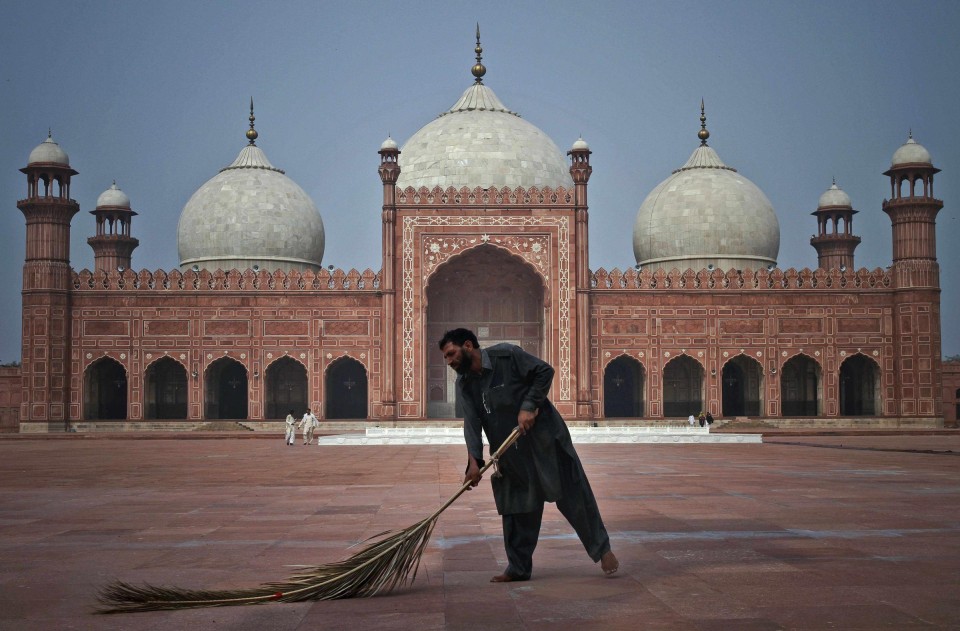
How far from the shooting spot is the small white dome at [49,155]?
2612 centimetres

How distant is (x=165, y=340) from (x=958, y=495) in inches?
841

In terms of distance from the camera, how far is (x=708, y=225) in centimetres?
3031

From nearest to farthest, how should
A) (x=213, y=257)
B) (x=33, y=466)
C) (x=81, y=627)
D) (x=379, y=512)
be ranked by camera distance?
(x=81, y=627) < (x=379, y=512) < (x=33, y=466) < (x=213, y=257)

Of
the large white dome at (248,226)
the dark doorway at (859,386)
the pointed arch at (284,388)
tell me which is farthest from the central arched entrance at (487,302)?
the dark doorway at (859,386)

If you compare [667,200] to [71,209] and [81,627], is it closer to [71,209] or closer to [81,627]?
[71,209]

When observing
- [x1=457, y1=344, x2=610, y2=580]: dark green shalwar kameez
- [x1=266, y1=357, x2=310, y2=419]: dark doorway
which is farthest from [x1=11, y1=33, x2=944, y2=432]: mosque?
[x1=457, y1=344, x2=610, y2=580]: dark green shalwar kameez

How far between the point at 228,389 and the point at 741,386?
13.8 metres

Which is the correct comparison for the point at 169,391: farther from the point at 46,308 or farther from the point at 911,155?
the point at 911,155

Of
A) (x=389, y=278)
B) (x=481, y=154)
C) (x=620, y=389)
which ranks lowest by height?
(x=620, y=389)

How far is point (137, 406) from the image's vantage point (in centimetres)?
2531

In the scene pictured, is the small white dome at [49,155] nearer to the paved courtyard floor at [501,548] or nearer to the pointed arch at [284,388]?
the pointed arch at [284,388]

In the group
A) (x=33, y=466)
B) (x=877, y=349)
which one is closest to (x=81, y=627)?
(x=33, y=466)

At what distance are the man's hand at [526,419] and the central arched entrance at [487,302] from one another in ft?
73.3

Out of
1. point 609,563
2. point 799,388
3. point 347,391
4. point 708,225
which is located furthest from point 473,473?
point 708,225
